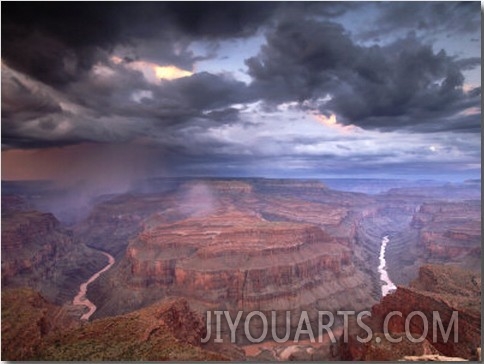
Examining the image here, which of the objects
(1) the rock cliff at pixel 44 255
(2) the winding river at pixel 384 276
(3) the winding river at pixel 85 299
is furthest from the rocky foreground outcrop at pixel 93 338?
(2) the winding river at pixel 384 276

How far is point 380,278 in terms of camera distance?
2950 centimetres

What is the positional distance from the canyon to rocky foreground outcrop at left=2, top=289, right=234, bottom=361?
72.2 inches

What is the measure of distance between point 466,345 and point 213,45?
1131cm

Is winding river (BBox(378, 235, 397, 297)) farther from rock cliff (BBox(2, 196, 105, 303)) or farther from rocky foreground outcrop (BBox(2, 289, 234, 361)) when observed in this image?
rock cliff (BBox(2, 196, 105, 303))

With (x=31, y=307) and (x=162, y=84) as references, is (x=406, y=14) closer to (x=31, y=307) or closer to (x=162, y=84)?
(x=162, y=84)

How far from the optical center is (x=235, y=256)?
25.6 metres

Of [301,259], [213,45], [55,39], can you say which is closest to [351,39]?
[213,45]

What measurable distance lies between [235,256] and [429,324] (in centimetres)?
1523

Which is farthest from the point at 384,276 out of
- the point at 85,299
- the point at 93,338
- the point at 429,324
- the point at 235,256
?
the point at 93,338

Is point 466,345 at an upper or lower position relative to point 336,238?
upper

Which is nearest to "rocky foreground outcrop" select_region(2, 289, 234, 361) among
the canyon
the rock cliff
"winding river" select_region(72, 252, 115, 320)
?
the canyon

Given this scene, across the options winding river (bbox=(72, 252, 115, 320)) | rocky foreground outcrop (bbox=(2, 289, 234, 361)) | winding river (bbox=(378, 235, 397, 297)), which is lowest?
winding river (bbox=(378, 235, 397, 297))

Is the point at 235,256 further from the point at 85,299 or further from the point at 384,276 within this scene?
the point at 384,276

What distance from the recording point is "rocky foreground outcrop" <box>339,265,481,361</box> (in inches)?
381
